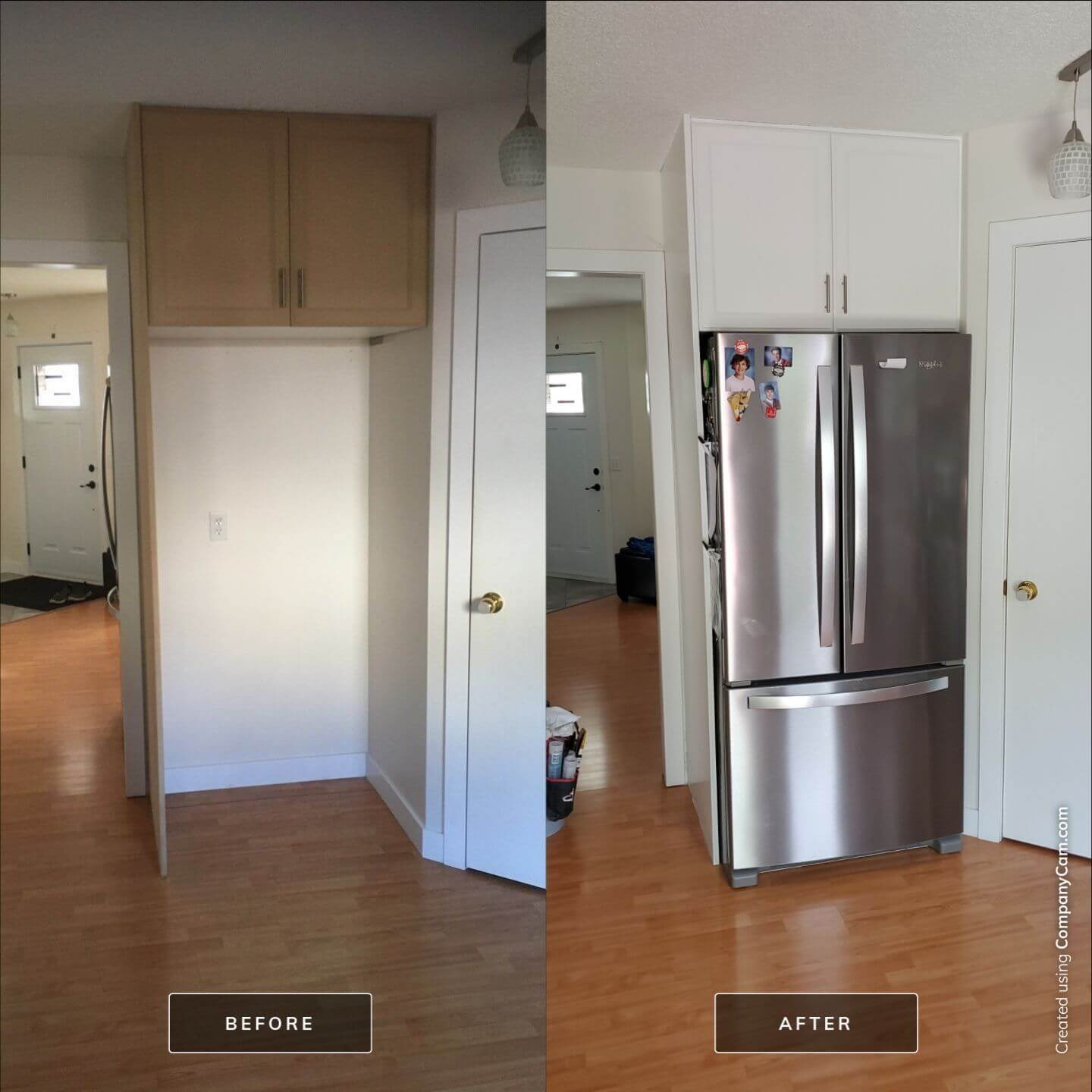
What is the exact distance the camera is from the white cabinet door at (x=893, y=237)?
→ 4.37ft

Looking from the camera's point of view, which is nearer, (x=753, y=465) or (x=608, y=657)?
(x=608, y=657)

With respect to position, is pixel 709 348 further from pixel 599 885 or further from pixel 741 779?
pixel 599 885

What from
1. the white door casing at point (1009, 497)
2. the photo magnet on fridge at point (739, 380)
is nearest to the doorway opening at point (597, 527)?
the photo magnet on fridge at point (739, 380)

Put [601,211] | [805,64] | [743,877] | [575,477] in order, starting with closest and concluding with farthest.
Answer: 1. [575,477]
2. [601,211]
3. [805,64]
4. [743,877]

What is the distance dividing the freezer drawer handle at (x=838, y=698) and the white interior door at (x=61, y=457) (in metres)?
1.16

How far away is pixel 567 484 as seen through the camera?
0.50 meters

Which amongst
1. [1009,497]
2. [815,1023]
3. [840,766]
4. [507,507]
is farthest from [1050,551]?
[507,507]

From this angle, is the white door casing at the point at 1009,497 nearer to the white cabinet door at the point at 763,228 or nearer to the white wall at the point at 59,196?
the white cabinet door at the point at 763,228

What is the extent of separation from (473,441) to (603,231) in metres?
0.76

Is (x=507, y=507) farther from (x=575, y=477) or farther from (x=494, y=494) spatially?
(x=575, y=477)

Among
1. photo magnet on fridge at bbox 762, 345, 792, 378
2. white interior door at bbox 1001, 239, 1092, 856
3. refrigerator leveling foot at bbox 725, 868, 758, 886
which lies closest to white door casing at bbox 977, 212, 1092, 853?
white interior door at bbox 1001, 239, 1092, 856

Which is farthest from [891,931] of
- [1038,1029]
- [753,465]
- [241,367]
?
[241,367]

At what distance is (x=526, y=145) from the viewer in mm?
307

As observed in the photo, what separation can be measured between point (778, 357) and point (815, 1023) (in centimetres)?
91
